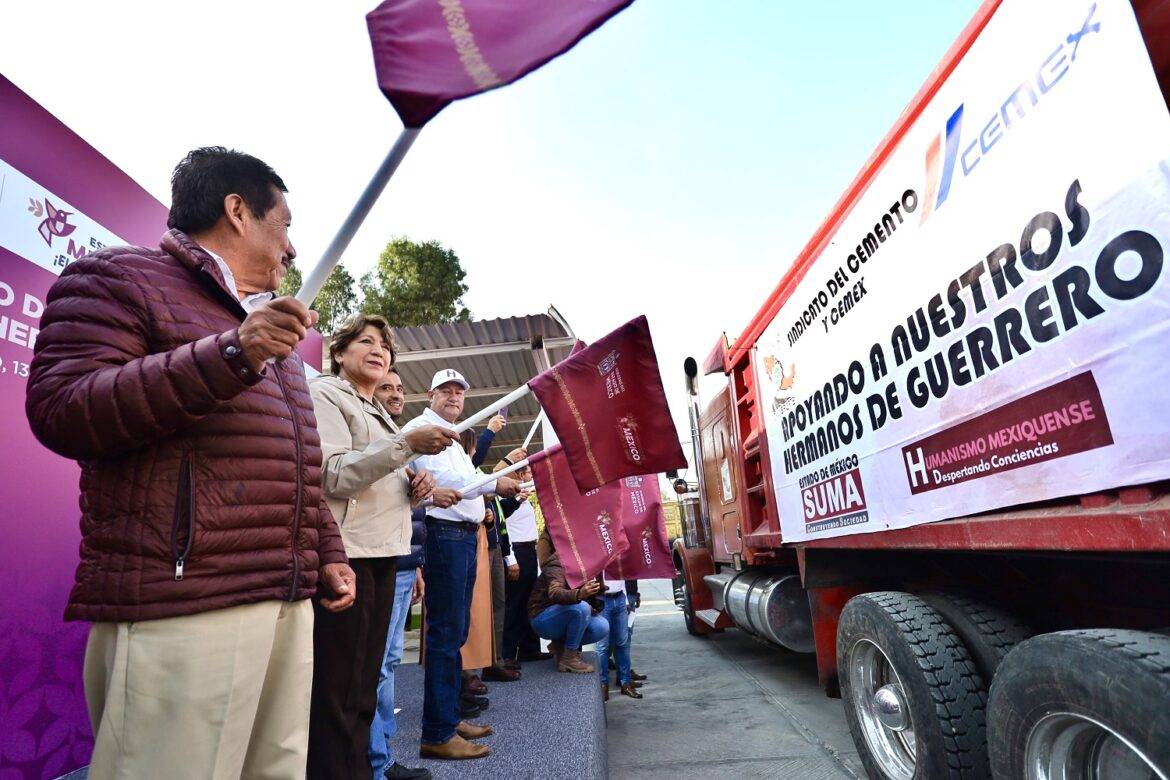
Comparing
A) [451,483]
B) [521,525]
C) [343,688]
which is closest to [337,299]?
[521,525]

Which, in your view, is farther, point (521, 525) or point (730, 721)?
point (521, 525)

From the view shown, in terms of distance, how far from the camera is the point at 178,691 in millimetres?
→ 1113

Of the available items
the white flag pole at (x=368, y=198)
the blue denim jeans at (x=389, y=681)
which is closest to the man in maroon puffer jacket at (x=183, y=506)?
the white flag pole at (x=368, y=198)

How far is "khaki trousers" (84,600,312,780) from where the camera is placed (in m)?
1.08

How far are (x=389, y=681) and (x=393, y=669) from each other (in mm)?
200

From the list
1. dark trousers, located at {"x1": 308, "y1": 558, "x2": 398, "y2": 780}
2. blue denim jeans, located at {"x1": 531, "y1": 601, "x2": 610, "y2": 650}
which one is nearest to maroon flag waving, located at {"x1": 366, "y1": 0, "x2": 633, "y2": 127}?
dark trousers, located at {"x1": 308, "y1": 558, "x2": 398, "y2": 780}

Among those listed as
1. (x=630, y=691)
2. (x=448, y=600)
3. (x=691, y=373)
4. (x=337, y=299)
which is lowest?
(x=630, y=691)

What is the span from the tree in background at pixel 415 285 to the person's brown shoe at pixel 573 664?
1423 centimetres

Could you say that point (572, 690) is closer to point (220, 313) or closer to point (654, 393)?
point (654, 393)

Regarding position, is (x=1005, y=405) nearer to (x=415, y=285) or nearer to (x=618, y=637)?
(x=618, y=637)

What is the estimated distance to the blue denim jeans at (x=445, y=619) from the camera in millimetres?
2893

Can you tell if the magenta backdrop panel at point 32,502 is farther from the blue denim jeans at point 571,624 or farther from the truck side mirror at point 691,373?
the truck side mirror at point 691,373

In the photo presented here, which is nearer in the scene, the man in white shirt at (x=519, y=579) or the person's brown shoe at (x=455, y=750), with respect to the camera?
the person's brown shoe at (x=455, y=750)

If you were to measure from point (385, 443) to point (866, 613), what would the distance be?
2.06 metres
